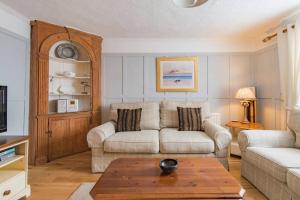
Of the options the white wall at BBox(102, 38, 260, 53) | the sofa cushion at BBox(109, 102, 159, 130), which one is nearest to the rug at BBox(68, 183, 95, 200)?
the sofa cushion at BBox(109, 102, 159, 130)

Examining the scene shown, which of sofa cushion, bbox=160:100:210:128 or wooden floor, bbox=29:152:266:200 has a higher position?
sofa cushion, bbox=160:100:210:128

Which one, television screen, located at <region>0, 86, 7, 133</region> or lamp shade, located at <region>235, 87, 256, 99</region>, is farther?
lamp shade, located at <region>235, 87, 256, 99</region>

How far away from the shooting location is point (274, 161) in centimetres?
176

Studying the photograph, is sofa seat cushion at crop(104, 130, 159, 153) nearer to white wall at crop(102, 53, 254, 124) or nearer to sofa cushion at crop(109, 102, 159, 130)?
sofa cushion at crop(109, 102, 159, 130)

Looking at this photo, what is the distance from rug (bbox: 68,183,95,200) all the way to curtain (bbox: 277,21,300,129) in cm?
279

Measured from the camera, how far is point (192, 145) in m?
2.47

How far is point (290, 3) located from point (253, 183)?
2.26m

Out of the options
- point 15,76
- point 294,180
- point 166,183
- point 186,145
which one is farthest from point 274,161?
point 15,76

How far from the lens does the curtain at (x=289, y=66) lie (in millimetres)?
2445

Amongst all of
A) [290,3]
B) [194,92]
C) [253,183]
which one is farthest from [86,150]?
[290,3]

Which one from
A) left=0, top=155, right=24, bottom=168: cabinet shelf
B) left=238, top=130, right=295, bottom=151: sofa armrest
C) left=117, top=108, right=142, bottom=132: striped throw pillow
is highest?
left=117, top=108, right=142, bottom=132: striped throw pillow

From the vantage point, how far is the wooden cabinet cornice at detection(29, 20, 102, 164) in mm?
2875

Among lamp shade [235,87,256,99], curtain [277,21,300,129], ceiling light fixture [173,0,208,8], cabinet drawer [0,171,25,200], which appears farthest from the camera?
lamp shade [235,87,256,99]

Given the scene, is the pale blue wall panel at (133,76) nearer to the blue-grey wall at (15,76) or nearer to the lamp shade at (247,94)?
the blue-grey wall at (15,76)
